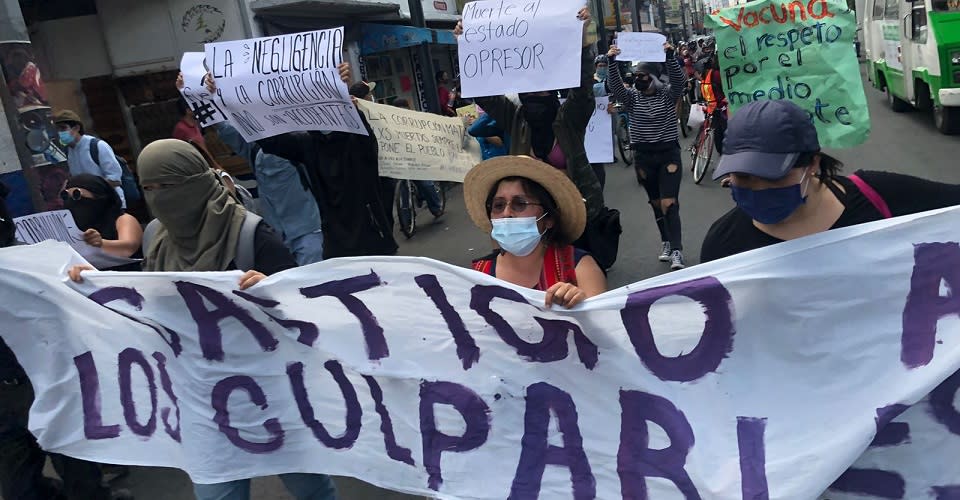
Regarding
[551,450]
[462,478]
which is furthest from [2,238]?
[551,450]

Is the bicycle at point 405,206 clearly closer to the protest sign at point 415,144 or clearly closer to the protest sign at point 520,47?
the protest sign at point 415,144

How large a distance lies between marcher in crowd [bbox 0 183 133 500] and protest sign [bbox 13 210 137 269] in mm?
239

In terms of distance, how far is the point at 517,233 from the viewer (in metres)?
2.57

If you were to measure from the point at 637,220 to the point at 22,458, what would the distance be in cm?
633

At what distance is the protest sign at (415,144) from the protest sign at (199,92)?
0.93 m

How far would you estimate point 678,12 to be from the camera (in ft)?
250

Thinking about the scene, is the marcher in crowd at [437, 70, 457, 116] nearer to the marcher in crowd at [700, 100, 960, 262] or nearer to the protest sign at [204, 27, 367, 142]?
the protest sign at [204, 27, 367, 142]

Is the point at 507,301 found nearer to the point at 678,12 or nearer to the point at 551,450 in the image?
the point at 551,450

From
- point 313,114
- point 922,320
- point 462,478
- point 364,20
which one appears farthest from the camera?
point 364,20

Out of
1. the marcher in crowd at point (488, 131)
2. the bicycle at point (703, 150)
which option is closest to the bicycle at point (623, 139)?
the bicycle at point (703, 150)

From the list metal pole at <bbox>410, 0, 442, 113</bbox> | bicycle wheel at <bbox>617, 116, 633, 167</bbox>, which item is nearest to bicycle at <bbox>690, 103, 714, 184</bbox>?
bicycle wheel at <bbox>617, 116, 633, 167</bbox>

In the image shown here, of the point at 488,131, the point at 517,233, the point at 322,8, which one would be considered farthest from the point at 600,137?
the point at 322,8

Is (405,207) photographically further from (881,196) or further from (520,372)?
(881,196)

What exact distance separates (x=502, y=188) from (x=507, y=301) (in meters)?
0.52
